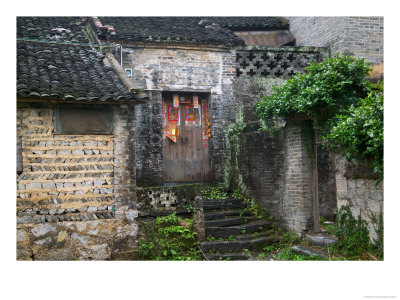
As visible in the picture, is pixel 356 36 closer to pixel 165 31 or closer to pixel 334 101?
pixel 334 101

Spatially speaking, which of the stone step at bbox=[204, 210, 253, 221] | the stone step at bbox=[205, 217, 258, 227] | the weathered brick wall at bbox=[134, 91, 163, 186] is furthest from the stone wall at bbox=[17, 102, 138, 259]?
the weathered brick wall at bbox=[134, 91, 163, 186]

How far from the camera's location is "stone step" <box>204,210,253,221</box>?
29.3 feet

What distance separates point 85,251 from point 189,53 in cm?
588

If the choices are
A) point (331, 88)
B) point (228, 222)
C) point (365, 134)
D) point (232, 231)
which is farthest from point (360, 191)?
point (228, 222)

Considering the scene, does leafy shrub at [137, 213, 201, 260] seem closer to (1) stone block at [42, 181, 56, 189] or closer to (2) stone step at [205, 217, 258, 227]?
(2) stone step at [205, 217, 258, 227]

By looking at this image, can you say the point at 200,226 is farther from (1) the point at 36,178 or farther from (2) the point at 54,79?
(2) the point at 54,79

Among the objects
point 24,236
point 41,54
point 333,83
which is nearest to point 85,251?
point 24,236

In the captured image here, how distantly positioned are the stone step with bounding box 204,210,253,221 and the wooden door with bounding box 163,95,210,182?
1798 millimetres

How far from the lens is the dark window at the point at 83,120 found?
6.98 metres

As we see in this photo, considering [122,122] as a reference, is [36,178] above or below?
below

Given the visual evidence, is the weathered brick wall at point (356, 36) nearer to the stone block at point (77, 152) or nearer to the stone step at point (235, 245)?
the stone step at point (235, 245)

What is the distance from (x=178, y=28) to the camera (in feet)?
36.3

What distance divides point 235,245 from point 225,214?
1.10 meters

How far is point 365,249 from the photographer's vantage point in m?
6.27
